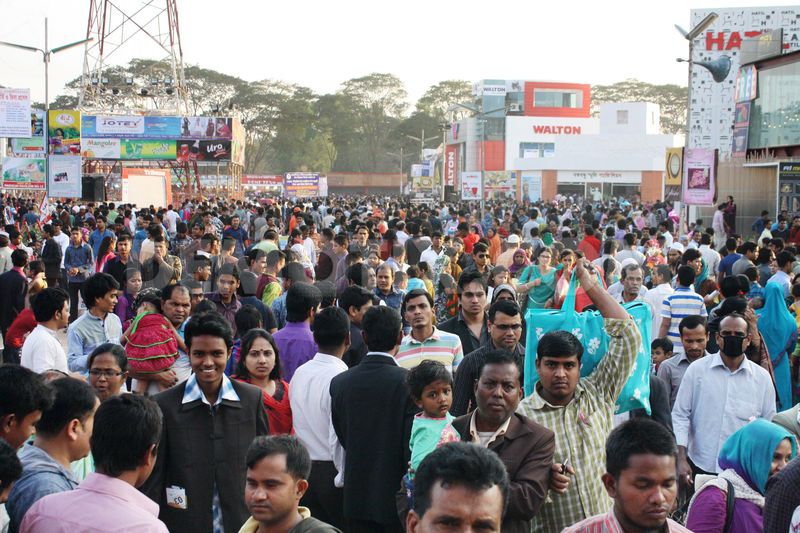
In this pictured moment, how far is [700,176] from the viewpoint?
61.4 feet

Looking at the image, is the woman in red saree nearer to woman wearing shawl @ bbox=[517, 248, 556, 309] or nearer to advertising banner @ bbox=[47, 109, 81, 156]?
woman wearing shawl @ bbox=[517, 248, 556, 309]

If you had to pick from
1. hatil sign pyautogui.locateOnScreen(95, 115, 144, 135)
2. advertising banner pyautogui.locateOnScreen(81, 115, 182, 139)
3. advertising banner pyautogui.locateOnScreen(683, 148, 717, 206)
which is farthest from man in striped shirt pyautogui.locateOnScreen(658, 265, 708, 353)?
hatil sign pyautogui.locateOnScreen(95, 115, 144, 135)

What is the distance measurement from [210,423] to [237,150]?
149ft

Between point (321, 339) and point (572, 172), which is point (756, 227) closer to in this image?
point (321, 339)

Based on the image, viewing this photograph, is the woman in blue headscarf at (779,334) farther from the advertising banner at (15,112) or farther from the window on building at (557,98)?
the window on building at (557,98)

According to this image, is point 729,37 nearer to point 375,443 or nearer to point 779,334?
point 779,334

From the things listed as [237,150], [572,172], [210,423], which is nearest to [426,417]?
[210,423]

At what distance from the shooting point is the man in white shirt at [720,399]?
596 centimetres

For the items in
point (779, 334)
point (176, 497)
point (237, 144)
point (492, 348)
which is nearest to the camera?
point (176, 497)

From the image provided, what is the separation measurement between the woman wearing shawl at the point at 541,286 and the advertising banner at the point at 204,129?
37846 millimetres

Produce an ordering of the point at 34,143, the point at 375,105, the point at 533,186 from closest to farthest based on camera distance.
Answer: the point at 34,143, the point at 533,186, the point at 375,105

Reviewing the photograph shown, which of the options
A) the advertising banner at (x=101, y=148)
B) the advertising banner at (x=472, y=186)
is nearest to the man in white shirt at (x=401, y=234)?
the advertising banner at (x=472, y=186)

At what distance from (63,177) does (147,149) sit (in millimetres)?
27740

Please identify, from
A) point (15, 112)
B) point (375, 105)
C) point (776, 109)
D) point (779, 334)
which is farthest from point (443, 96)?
point (779, 334)
